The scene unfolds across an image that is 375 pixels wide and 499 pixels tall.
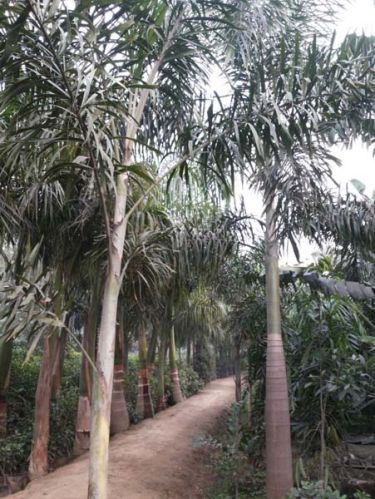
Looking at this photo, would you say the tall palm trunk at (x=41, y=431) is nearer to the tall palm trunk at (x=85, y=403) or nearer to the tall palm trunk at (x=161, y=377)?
the tall palm trunk at (x=85, y=403)

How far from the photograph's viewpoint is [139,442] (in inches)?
293

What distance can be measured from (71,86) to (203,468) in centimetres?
603

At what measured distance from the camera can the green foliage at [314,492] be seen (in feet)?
12.6

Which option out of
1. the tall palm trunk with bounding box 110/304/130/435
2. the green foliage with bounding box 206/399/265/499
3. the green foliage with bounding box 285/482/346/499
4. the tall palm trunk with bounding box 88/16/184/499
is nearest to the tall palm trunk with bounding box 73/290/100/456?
the tall palm trunk with bounding box 110/304/130/435

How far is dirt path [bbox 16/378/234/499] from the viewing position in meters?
5.05

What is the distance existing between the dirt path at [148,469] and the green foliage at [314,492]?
175cm

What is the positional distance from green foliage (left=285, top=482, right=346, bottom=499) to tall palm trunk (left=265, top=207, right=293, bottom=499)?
43 centimetres

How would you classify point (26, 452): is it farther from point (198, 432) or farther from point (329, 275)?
point (329, 275)

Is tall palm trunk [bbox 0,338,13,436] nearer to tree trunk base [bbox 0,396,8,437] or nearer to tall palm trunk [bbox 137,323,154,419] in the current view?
tree trunk base [bbox 0,396,8,437]

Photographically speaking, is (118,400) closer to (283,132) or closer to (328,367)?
(328,367)

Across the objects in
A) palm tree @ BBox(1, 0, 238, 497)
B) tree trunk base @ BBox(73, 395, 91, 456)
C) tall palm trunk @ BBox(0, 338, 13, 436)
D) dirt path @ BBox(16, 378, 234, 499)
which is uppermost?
palm tree @ BBox(1, 0, 238, 497)

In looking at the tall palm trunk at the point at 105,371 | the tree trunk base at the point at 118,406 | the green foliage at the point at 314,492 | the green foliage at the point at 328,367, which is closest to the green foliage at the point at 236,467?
the green foliage at the point at 328,367

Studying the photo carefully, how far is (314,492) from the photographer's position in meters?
3.93

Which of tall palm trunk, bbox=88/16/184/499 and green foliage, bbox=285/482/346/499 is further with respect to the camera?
green foliage, bbox=285/482/346/499
